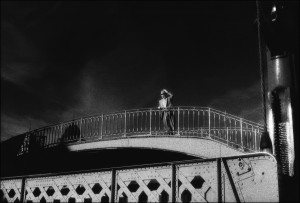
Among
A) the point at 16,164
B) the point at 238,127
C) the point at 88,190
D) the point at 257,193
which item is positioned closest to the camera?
the point at 257,193

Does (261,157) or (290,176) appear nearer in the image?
(261,157)

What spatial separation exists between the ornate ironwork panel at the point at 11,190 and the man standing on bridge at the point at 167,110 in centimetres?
601

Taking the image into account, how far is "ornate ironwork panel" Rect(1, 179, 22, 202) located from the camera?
1052 cm

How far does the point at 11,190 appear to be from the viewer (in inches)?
438

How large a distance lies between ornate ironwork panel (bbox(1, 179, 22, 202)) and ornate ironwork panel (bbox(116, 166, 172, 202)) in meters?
3.43

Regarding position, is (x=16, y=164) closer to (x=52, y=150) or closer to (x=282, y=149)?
(x=52, y=150)

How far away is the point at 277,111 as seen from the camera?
11.0 metres

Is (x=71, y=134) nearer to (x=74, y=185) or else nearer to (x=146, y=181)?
(x=74, y=185)

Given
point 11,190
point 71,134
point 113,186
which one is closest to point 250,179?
point 113,186

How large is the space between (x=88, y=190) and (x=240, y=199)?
12.4 feet

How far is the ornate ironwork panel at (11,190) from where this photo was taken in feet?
34.5

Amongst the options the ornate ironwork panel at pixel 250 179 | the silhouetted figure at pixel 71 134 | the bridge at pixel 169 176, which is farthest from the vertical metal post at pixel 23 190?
the silhouetted figure at pixel 71 134

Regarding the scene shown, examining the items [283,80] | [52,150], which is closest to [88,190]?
[283,80]

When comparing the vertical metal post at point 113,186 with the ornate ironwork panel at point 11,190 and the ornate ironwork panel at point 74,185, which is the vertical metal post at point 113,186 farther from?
the ornate ironwork panel at point 11,190
